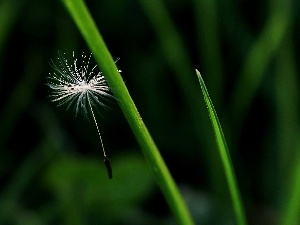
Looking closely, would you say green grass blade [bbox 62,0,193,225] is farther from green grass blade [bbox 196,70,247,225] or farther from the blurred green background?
the blurred green background

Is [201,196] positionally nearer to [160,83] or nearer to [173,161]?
[173,161]

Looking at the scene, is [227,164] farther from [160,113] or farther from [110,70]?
[160,113]

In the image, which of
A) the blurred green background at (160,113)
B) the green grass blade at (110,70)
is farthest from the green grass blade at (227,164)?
the blurred green background at (160,113)

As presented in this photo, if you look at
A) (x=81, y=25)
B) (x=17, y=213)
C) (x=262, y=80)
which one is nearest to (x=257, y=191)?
(x=262, y=80)

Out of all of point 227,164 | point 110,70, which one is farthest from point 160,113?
point 110,70

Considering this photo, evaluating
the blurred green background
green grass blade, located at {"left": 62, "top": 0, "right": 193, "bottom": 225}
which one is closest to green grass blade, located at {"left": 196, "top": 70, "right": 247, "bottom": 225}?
green grass blade, located at {"left": 62, "top": 0, "right": 193, "bottom": 225}

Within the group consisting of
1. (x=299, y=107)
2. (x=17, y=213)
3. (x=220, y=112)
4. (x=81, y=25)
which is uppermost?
(x=299, y=107)

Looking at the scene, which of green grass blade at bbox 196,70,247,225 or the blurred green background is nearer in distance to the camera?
green grass blade at bbox 196,70,247,225

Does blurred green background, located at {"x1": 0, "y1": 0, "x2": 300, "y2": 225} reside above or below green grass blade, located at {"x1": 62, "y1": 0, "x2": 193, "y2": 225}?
above
